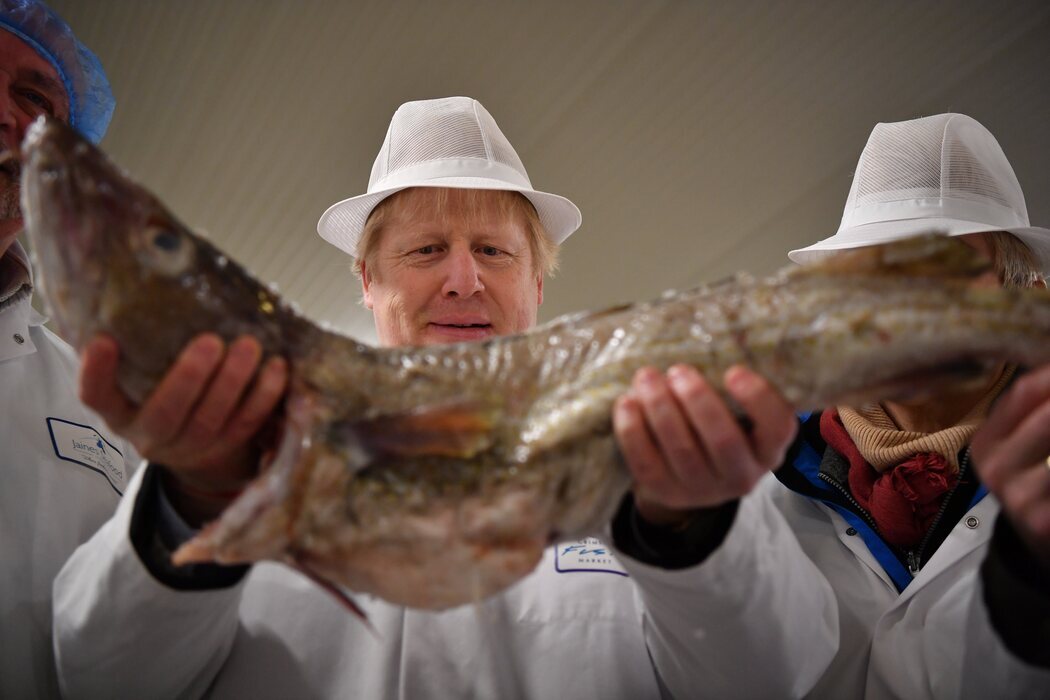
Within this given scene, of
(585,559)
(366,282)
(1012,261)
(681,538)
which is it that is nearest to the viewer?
(681,538)

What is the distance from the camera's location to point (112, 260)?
1008 millimetres

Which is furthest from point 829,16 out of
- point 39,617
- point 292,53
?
point 39,617

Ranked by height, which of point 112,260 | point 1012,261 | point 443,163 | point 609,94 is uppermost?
point 609,94

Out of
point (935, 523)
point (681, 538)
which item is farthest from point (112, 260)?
point (935, 523)

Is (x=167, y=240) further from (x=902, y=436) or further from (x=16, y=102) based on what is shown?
(x=902, y=436)

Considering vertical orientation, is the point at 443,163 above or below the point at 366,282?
above

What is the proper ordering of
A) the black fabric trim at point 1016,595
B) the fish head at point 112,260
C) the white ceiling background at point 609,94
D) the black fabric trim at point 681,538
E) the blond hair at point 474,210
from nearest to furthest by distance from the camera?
the fish head at point 112,260
the black fabric trim at point 1016,595
the black fabric trim at point 681,538
the blond hair at point 474,210
the white ceiling background at point 609,94

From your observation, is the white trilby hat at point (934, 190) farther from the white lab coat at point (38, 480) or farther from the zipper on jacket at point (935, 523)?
the white lab coat at point (38, 480)

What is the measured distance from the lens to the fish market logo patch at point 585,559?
1.80 meters

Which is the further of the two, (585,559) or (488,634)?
(585,559)

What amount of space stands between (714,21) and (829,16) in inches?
28.5

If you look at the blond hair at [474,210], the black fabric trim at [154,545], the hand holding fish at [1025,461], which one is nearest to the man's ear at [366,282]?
the blond hair at [474,210]

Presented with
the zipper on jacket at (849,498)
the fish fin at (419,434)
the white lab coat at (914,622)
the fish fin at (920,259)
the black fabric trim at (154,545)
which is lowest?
the white lab coat at (914,622)

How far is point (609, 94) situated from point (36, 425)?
14.5 feet
